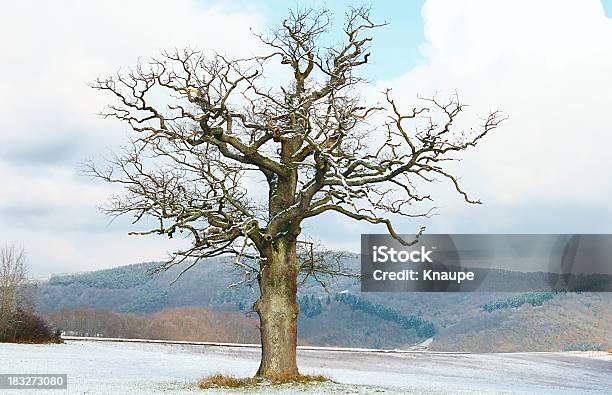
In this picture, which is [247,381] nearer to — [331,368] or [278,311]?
[278,311]

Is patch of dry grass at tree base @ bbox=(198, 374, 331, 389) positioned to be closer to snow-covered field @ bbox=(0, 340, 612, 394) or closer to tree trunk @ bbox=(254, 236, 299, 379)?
tree trunk @ bbox=(254, 236, 299, 379)

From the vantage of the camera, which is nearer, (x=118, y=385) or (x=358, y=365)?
(x=118, y=385)

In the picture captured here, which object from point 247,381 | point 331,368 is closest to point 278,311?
point 247,381

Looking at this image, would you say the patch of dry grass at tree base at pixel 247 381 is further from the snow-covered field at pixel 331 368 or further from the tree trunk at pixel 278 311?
the snow-covered field at pixel 331 368

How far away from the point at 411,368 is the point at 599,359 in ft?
50.8

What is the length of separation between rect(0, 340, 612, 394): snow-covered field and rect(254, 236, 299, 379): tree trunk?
133 cm

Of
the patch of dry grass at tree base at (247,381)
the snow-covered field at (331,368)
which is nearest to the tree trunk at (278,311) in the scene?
the patch of dry grass at tree base at (247,381)

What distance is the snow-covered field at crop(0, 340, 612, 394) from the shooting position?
28.2m

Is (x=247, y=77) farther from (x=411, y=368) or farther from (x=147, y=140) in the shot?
(x=411, y=368)

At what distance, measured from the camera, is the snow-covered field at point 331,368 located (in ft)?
92.4

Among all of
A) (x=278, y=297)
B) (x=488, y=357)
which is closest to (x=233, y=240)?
(x=278, y=297)

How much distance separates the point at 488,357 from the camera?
51344 mm

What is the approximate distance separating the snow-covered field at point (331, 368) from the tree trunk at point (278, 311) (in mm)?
1334

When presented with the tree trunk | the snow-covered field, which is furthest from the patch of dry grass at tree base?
the snow-covered field
